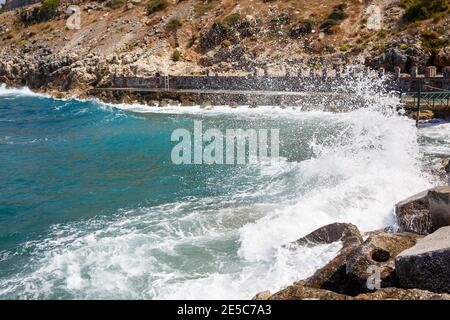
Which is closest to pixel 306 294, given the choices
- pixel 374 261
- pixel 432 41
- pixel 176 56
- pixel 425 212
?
pixel 374 261

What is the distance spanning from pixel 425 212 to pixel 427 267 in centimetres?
345

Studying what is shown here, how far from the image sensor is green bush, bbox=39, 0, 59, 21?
2982 inches

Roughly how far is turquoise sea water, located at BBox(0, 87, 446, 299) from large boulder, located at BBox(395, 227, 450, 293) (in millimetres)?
2795

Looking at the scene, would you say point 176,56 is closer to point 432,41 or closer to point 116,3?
point 116,3

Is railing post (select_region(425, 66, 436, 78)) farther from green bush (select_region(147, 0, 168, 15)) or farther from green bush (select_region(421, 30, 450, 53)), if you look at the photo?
green bush (select_region(147, 0, 168, 15))

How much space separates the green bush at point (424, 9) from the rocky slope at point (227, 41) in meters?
0.16

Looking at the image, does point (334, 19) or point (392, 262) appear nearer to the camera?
point (392, 262)

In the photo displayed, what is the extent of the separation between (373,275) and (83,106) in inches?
1482

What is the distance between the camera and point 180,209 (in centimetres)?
1470

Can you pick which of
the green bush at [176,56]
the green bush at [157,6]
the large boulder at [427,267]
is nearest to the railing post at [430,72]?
the large boulder at [427,267]

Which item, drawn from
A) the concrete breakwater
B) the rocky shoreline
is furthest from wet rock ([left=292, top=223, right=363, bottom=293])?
the concrete breakwater

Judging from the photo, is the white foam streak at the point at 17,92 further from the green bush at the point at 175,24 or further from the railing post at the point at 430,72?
the railing post at the point at 430,72
